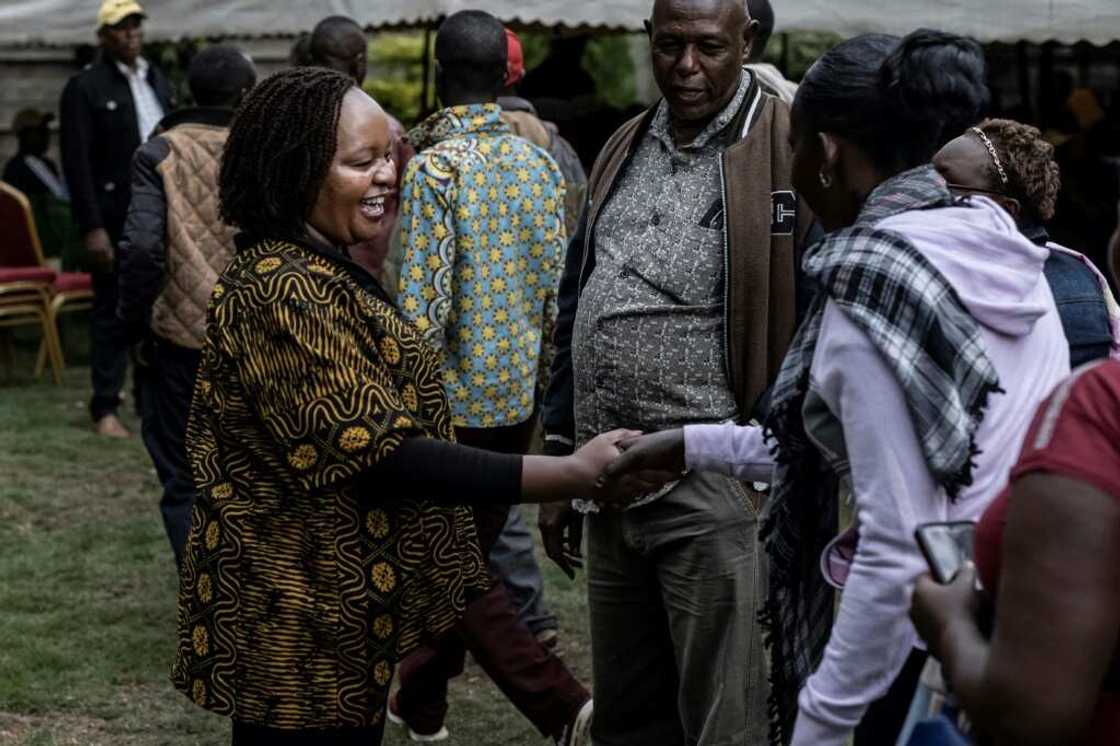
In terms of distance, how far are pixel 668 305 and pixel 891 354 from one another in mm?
1243

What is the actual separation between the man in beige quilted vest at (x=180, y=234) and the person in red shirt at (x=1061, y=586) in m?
4.48

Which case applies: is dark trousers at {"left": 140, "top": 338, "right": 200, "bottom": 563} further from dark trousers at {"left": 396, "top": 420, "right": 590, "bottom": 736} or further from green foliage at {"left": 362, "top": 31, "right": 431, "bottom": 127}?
green foliage at {"left": 362, "top": 31, "right": 431, "bottom": 127}

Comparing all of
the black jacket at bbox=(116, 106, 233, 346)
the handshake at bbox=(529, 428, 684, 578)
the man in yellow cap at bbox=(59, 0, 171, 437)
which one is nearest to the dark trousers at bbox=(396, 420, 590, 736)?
the handshake at bbox=(529, 428, 684, 578)

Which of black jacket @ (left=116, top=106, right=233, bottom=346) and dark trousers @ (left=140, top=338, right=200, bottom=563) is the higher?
black jacket @ (left=116, top=106, right=233, bottom=346)

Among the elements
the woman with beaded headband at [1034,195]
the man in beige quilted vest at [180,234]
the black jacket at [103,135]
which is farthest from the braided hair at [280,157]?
the black jacket at [103,135]

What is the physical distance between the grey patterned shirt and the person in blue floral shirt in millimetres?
1398

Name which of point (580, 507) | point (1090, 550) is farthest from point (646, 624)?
point (1090, 550)

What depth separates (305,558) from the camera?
2.97 metres

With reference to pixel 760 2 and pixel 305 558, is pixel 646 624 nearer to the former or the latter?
pixel 305 558

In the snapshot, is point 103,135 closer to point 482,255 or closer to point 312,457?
point 482,255

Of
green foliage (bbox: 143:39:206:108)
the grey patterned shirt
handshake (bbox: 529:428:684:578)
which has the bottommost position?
green foliage (bbox: 143:39:206:108)

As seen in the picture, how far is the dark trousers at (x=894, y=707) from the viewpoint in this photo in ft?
9.11

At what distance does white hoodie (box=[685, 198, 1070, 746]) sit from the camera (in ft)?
8.15

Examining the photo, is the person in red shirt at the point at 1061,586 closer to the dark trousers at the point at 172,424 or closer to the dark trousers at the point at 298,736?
the dark trousers at the point at 298,736
